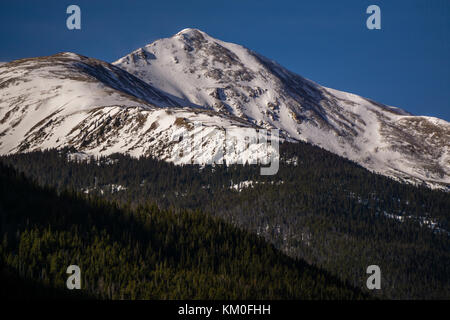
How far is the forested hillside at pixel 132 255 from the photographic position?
111 metres

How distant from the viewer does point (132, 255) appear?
131000mm

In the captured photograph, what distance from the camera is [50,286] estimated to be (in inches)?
4171

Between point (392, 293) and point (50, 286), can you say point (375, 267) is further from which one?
point (50, 286)

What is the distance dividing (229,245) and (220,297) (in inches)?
1499

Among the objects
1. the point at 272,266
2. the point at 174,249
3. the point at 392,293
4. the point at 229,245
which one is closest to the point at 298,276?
the point at 272,266

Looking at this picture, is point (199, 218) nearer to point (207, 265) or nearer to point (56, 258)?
point (207, 265)

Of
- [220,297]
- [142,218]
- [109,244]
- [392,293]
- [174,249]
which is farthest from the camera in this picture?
[392,293]

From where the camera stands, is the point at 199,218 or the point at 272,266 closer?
the point at 272,266

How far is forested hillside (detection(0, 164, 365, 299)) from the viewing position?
11112 centimetres

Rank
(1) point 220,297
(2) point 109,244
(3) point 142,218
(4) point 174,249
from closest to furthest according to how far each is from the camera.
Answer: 1. (1) point 220,297
2. (2) point 109,244
3. (4) point 174,249
4. (3) point 142,218
